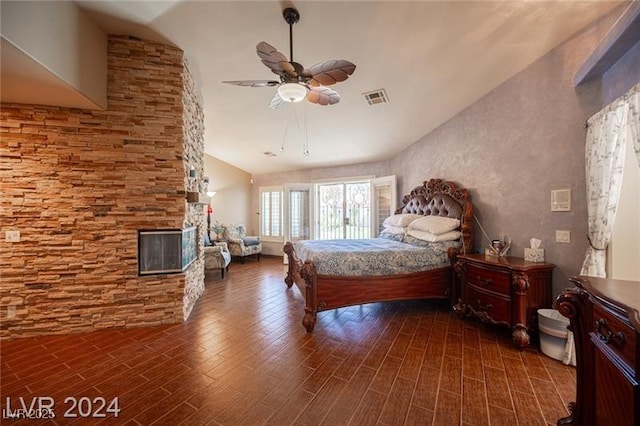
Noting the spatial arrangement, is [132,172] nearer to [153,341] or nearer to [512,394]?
[153,341]

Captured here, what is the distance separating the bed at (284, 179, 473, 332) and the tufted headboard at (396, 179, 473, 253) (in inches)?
0.5

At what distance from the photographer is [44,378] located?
1.95m

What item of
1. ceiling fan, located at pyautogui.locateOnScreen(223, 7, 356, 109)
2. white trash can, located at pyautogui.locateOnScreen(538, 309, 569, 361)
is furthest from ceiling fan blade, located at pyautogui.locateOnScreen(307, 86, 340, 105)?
white trash can, located at pyautogui.locateOnScreen(538, 309, 569, 361)

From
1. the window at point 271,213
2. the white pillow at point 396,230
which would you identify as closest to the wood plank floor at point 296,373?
the white pillow at point 396,230

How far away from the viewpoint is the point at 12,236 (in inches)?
102

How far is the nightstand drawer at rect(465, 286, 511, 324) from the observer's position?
7.97 feet

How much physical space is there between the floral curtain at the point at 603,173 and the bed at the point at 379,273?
4.02ft

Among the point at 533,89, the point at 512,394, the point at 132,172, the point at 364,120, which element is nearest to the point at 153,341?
the point at 132,172

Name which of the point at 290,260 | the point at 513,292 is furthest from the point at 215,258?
the point at 513,292

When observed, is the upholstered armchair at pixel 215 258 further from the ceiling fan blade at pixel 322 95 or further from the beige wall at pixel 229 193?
the ceiling fan blade at pixel 322 95

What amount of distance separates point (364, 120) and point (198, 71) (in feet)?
8.13

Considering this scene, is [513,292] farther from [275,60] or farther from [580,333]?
[275,60]

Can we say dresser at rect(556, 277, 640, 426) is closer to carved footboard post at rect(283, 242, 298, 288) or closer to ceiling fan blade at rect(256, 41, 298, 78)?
ceiling fan blade at rect(256, 41, 298, 78)

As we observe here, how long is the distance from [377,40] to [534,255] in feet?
8.71
